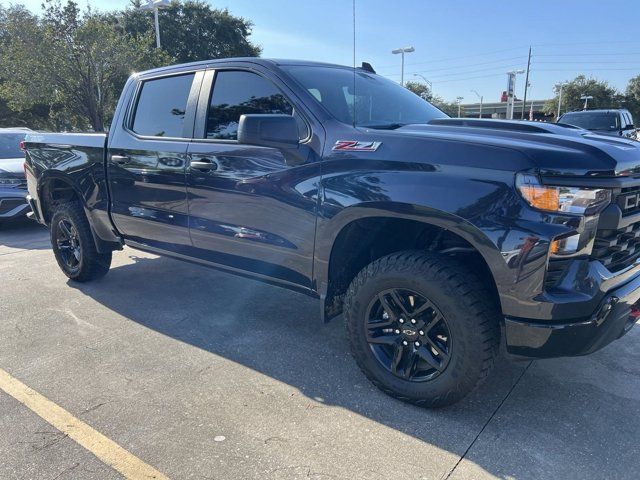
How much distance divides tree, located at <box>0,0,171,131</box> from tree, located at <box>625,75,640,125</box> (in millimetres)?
60898

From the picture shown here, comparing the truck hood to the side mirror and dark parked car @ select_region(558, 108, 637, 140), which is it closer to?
the side mirror

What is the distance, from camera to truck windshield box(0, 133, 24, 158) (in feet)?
30.2

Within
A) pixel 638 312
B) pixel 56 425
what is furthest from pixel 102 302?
pixel 638 312

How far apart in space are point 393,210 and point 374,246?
0.57 metres

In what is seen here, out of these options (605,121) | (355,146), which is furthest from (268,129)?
(605,121)

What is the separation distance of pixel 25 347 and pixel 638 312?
4018 mm

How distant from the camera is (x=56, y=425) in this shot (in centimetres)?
267

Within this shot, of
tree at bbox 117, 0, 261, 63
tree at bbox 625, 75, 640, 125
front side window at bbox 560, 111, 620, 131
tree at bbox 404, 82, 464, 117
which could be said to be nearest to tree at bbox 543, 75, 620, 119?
tree at bbox 625, 75, 640, 125

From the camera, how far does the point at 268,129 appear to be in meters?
2.81

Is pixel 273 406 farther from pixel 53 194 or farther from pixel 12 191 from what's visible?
pixel 12 191

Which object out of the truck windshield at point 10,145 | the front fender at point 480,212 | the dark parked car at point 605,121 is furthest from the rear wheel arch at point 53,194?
the dark parked car at point 605,121

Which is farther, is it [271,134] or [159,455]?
[271,134]

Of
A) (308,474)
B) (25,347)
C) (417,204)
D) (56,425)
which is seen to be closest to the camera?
(308,474)

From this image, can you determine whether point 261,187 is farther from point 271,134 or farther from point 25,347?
point 25,347
